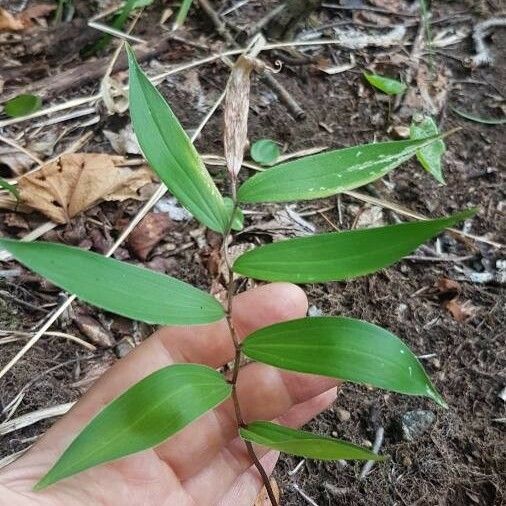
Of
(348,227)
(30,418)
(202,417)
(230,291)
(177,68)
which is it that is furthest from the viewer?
(177,68)

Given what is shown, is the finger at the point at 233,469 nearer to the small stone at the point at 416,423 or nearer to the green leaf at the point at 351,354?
the small stone at the point at 416,423

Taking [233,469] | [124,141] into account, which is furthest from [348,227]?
[233,469]

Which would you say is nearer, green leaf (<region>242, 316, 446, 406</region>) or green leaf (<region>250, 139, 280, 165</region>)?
green leaf (<region>242, 316, 446, 406</region>)

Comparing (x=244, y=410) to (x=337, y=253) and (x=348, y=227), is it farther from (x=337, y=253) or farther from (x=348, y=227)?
(x=348, y=227)

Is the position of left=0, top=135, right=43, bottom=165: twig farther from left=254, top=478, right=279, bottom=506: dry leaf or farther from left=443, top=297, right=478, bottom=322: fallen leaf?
left=443, top=297, right=478, bottom=322: fallen leaf

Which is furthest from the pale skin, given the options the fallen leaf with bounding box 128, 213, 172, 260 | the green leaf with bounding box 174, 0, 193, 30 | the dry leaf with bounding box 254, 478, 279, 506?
the green leaf with bounding box 174, 0, 193, 30

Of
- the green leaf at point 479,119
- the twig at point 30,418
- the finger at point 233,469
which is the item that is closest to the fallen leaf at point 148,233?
the twig at point 30,418
